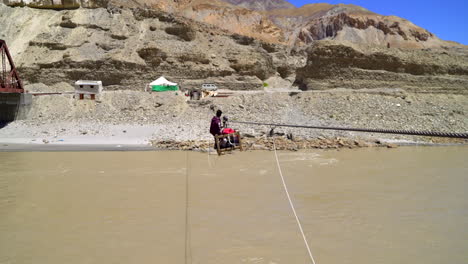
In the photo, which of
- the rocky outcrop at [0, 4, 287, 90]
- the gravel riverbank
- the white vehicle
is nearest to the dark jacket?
the gravel riverbank

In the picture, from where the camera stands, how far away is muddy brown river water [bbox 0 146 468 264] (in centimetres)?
417

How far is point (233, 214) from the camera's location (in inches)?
220

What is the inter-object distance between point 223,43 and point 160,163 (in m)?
29.7

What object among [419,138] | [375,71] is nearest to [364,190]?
[419,138]

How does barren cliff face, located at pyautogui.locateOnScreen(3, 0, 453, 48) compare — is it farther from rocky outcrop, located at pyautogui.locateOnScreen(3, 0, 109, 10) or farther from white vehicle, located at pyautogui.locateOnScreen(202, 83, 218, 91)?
white vehicle, located at pyautogui.locateOnScreen(202, 83, 218, 91)

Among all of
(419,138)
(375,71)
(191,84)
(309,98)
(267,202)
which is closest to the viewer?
(267,202)

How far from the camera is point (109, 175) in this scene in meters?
9.16

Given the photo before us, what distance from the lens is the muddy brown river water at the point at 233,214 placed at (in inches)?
164

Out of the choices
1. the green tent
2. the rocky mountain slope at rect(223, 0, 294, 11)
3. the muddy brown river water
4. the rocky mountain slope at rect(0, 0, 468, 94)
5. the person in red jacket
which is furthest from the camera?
the rocky mountain slope at rect(223, 0, 294, 11)

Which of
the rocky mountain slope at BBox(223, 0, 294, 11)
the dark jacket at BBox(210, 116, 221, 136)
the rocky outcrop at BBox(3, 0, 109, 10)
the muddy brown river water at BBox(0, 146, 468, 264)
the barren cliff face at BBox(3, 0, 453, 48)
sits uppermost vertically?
the rocky mountain slope at BBox(223, 0, 294, 11)

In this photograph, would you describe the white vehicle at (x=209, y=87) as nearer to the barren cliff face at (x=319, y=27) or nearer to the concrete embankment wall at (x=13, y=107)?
the concrete embankment wall at (x=13, y=107)

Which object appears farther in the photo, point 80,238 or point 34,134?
point 34,134

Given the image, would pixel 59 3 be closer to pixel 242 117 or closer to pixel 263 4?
pixel 242 117

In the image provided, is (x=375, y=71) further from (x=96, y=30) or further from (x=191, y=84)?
(x=96, y=30)
